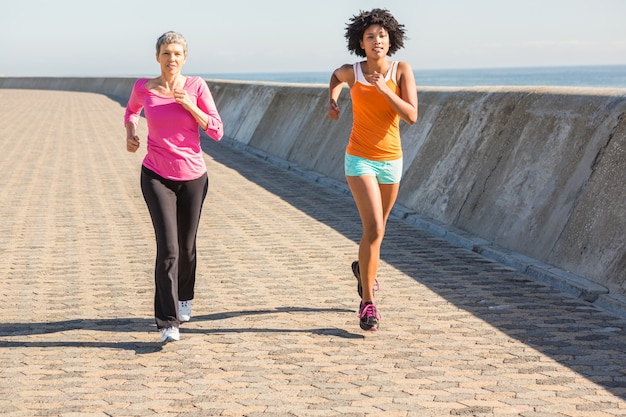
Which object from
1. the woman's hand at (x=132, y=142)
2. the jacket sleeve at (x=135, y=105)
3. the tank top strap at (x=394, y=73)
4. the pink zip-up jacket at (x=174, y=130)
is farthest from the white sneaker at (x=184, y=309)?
the tank top strap at (x=394, y=73)

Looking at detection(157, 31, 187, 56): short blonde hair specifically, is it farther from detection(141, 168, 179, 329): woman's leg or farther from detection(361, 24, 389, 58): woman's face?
detection(361, 24, 389, 58): woman's face

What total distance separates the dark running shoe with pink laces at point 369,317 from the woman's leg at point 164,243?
1165 mm

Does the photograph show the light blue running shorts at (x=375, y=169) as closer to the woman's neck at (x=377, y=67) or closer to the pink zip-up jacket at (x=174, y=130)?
the woman's neck at (x=377, y=67)

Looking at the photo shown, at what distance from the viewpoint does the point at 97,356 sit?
640cm

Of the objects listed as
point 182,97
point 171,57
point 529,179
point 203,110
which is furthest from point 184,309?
point 529,179

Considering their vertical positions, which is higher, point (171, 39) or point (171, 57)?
point (171, 39)

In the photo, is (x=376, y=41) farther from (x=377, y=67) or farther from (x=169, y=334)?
(x=169, y=334)

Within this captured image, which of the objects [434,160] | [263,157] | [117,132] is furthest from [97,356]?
[117,132]

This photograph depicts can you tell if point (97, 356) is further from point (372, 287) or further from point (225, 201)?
point (225, 201)

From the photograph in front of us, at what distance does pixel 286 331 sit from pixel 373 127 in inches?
55.2

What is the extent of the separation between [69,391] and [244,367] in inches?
38.9

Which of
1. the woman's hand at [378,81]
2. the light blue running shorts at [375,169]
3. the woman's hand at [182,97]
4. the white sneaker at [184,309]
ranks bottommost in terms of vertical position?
the white sneaker at [184,309]

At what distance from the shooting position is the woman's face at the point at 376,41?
6988mm

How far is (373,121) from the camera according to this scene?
7008 millimetres
